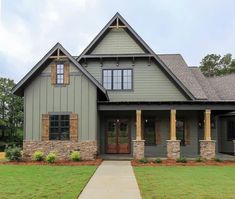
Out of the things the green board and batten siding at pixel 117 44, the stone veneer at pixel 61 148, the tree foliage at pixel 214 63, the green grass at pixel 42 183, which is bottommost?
the green grass at pixel 42 183

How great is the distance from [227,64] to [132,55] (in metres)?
41.8

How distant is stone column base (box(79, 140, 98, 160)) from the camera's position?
1825 centimetres

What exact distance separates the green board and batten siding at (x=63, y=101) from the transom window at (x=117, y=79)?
2.80 metres

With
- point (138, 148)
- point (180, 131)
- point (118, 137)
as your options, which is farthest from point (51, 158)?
point (180, 131)

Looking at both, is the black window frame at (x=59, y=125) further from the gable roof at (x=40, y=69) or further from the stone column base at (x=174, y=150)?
the stone column base at (x=174, y=150)

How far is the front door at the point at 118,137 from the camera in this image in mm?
21406

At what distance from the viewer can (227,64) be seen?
191 feet

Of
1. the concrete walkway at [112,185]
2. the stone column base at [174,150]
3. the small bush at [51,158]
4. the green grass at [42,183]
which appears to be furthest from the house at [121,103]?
the concrete walkway at [112,185]

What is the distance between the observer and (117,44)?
70.2ft

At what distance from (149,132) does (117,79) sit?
13.2ft

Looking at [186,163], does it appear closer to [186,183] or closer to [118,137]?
[118,137]

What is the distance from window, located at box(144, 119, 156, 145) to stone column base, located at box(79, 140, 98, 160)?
445 centimetres

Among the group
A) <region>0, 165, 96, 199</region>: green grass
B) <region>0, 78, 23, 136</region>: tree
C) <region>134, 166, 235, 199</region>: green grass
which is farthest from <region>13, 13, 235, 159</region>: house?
<region>0, 78, 23, 136</region>: tree

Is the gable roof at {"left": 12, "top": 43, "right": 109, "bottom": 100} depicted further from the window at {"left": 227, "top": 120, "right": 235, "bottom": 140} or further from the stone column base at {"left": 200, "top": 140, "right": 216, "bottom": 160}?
the window at {"left": 227, "top": 120, "right": 235, "bottom": 140}
